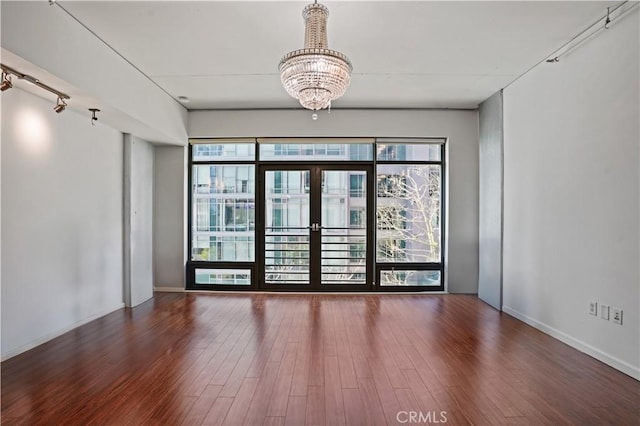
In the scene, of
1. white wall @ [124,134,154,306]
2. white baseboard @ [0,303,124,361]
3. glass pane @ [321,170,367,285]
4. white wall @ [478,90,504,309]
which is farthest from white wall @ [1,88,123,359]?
white wall @ [478,90,504,309]

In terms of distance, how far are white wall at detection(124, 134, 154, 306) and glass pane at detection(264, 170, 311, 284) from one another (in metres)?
1.73

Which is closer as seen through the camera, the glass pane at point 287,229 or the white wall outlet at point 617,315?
the white wall outlet at point 617,315

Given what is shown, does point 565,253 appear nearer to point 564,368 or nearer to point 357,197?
point 564,368

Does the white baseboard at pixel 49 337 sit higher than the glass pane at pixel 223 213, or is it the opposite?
the glass pane at pixel 223 213

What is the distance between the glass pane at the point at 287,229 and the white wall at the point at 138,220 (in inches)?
67.9

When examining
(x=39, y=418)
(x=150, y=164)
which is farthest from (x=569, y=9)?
(x=150, y=164)

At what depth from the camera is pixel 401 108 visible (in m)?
5.47

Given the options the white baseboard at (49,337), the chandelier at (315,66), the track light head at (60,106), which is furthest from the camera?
the track light head at (60,106)

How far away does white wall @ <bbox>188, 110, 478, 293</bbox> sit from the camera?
5457mm

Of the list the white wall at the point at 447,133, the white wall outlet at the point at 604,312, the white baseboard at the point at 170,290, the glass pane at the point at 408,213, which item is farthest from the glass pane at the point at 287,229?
the white wall outlet at the point at 604,312

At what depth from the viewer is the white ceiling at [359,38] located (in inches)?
112

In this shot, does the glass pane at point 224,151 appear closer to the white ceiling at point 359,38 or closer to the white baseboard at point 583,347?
the white ceiling at point 359,38

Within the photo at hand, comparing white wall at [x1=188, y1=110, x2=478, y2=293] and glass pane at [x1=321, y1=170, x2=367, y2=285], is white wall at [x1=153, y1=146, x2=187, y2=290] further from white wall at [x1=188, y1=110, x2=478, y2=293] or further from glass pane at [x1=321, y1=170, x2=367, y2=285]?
glass pane at [x1=321, y1=170, x2=367, y2=285]

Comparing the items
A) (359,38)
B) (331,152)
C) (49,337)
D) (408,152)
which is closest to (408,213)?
(408,152)
